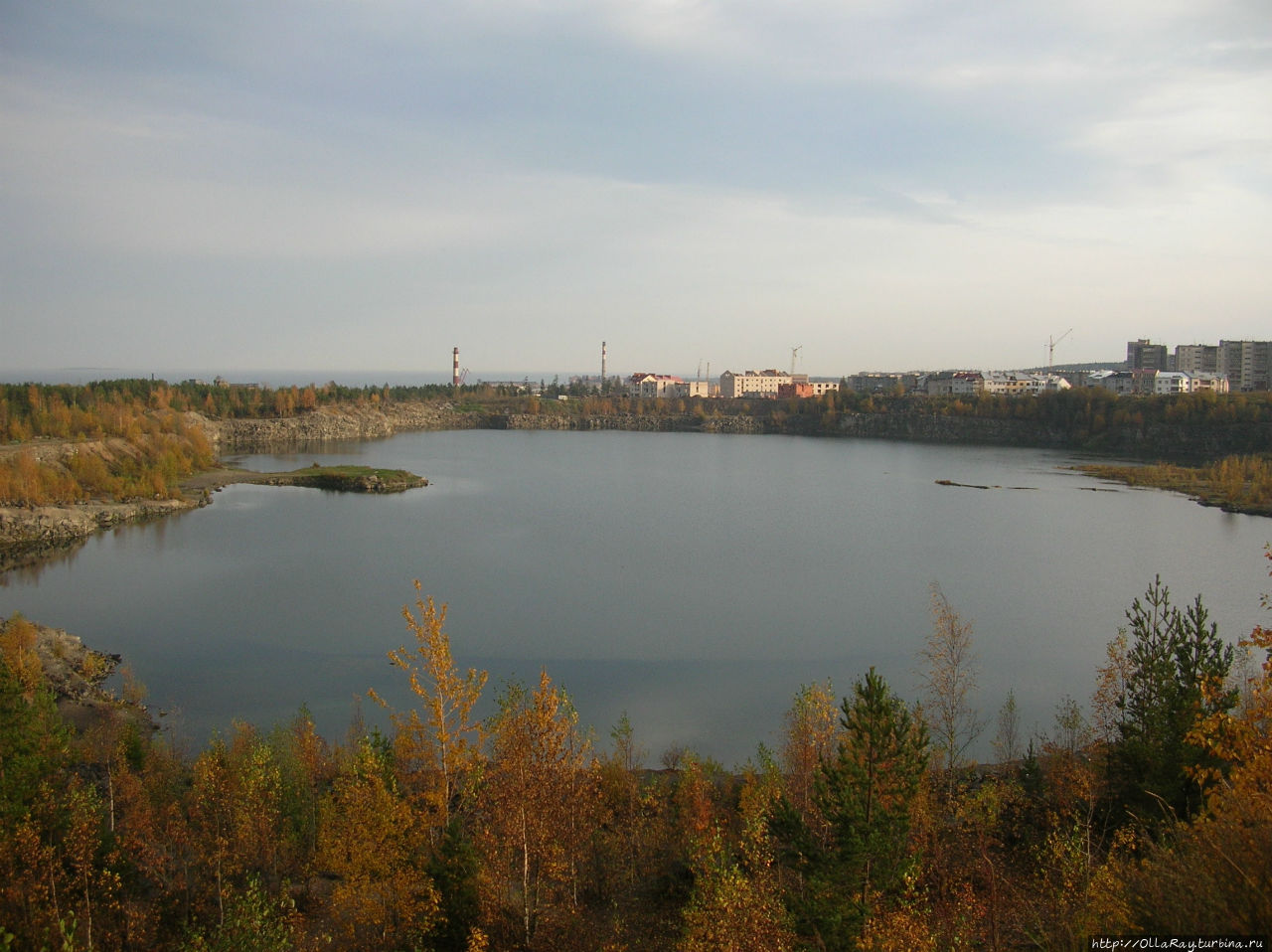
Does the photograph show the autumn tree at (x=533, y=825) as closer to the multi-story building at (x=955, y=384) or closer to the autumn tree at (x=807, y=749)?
the autumn tree at (x=807, y=749)

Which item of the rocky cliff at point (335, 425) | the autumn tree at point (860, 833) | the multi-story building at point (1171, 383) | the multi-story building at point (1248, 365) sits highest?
the multi-story building at point (1248, 365)

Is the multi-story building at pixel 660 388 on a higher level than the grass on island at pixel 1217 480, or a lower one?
higher

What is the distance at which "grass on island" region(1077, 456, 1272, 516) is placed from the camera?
15.8 meters

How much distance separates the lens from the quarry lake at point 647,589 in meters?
6.67

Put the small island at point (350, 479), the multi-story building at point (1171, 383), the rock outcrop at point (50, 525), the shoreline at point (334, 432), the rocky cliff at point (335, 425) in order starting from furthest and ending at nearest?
the multi-story building at point (1171, 383)
the rocky cliff at point (335, 425)
the small island at point (350, 479)
the shoreline at point (334, 432)
the rock outcrop at point (50, 525)

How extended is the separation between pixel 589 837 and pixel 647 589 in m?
6.12

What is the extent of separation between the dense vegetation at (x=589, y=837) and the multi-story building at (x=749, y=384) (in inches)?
1957

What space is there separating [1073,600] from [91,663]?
32.0 feet

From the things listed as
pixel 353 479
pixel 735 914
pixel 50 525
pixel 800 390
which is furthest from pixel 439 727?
pixel 800 390

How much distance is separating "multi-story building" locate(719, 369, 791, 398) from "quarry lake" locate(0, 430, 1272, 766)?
3538 centimetres

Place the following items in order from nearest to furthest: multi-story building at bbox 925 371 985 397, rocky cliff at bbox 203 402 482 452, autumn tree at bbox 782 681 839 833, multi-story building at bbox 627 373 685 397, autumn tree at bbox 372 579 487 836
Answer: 1. autumn tree at bbox 372 579 487 836
2. autumn tree at bbox 782 681 839 833
3. rocky cliff at bbox 203 402 482 452
4. multi-story building at bbox 925 371 985 397
5. multi-story building at bbox 627 373 685 397

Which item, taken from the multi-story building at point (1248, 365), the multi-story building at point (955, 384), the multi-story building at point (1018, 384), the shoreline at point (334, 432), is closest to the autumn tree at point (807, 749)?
the shoreline at point (334, 432)

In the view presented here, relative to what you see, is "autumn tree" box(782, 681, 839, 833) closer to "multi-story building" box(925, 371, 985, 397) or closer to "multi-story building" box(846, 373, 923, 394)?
"multi-story building" box(925, 371, 985, 397)

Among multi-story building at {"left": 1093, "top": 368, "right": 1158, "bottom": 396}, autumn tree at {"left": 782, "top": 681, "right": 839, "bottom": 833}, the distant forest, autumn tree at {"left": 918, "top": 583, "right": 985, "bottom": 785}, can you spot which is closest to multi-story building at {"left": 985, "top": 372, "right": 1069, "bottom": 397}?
multi-story building at {"left": 1093, "top": 368, "right": 1158, "bottom": 396}
